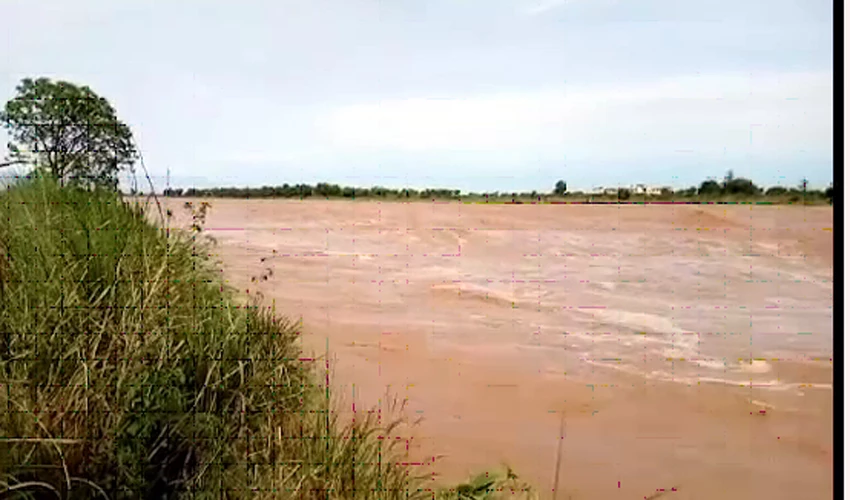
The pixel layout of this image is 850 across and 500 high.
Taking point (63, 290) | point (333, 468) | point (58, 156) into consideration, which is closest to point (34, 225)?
point (58, 156)

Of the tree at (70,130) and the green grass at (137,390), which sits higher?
the tree at (70,130)

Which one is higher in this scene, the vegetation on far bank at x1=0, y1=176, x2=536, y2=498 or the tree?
the tree

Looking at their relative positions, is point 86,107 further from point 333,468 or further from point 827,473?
point 827,473

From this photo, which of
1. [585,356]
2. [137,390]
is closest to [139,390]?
[137,390]

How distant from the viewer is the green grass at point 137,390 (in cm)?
176

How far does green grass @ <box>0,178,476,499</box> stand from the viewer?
176cm

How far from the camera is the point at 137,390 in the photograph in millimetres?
1822

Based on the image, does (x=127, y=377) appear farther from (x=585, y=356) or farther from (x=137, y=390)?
(x=585, y=356)

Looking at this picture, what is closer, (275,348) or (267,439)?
(267,439)

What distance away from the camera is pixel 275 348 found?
271 cm

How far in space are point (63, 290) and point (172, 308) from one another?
0.32 m

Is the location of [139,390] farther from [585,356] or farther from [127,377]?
[585,356]

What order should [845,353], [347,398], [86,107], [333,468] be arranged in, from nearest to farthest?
[845,353] → [333,468] → [86,107] → [347,398]

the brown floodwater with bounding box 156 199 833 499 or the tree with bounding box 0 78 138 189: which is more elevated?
the tree with bounding box 0 78 138 189
